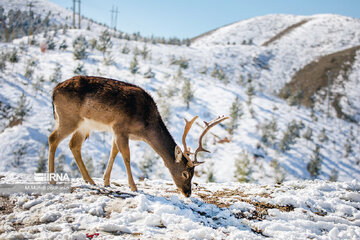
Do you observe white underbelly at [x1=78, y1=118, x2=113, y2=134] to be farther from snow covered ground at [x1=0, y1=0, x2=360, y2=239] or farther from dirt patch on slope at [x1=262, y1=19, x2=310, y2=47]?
dirt patch on slope at [x1=262, y1=19, x2=310, y2=47]

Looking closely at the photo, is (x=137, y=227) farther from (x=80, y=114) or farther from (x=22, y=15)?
(x=22, y=15)

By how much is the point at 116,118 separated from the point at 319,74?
41.0 meters

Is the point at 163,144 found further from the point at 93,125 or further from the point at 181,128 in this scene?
the point at 181,128

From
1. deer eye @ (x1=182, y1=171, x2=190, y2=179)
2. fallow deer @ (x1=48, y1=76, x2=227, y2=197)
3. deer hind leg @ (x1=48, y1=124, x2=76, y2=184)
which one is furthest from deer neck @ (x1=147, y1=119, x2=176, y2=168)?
deer hind leg @ (x1=48, y1=124, x2=76, y2=184)

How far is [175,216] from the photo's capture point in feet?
10.4

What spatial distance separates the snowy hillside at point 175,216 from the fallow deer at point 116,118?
1.79 ft

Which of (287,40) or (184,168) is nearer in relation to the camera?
(184,168)

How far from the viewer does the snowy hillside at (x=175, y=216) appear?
2738 millimetres

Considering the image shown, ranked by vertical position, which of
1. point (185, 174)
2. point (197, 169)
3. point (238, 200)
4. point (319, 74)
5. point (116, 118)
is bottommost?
point (197, 169)

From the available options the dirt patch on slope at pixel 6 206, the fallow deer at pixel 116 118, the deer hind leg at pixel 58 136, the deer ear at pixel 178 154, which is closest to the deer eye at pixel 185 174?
the fallow deer at pixel 116 118

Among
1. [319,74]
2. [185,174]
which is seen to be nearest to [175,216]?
[185,174]

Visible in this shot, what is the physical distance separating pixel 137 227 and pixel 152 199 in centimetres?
97

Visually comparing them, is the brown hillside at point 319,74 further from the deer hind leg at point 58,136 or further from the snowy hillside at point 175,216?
the deer hind leg at point 58,136

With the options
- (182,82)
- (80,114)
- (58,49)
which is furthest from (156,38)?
(80,114)
